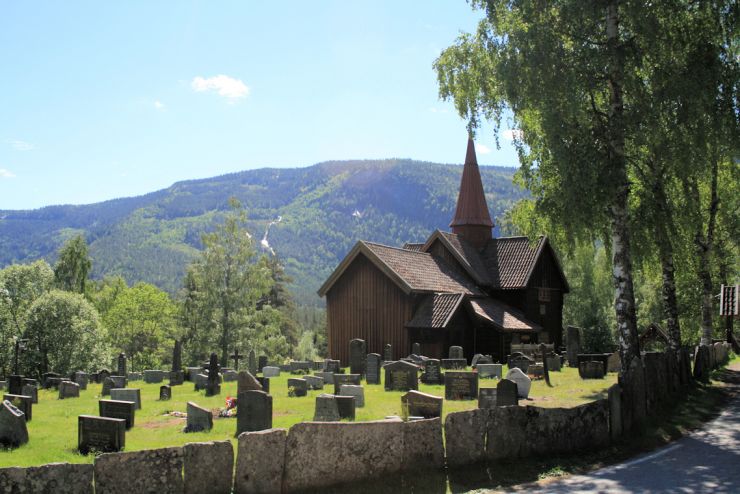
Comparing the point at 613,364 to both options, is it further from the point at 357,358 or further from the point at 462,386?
the point at 462,386

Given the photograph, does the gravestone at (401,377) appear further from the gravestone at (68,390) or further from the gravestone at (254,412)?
the gravestone at (68,390)

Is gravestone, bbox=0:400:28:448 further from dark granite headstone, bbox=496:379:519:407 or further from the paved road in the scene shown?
dark granite headstone, bbox=496:379:519:407

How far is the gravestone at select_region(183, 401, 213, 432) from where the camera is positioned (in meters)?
14.7

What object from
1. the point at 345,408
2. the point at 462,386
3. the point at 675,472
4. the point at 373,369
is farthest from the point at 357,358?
the point at 675,472

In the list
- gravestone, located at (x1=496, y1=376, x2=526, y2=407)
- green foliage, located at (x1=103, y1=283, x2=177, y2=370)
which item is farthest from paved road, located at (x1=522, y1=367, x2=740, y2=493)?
green foliage, located at (x1=103, y1=283, x2=177, y2=370)

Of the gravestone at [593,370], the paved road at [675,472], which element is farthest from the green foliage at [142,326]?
the paved road at [675,472]

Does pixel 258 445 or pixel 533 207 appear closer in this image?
pixel 258 445

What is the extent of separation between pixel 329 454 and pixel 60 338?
41.0 meters

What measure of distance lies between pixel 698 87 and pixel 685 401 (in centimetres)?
802

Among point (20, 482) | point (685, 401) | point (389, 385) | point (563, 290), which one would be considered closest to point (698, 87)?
point (685, 401)

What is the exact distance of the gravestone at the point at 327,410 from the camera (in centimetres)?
1463

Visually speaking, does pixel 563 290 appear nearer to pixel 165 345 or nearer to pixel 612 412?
pixel 612 412

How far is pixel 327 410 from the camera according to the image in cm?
1470

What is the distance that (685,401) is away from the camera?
18000mm
